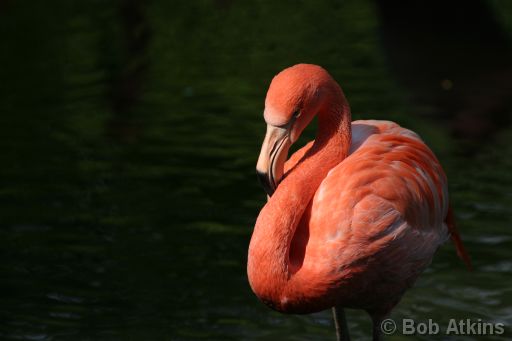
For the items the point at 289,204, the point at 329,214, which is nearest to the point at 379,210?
the point at 329,214

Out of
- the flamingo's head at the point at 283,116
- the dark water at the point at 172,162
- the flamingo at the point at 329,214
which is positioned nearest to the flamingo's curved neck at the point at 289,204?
the flamingo at the point at 329,214

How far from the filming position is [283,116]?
419cm

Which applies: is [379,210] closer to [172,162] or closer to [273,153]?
[273,153]

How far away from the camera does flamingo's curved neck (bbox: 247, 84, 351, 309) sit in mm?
4262

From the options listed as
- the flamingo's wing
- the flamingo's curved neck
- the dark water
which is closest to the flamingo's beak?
the flamingo's curved neck

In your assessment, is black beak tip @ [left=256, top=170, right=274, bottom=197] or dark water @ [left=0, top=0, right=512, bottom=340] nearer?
black beak tip @ [left=256, top=170, right=274, bottom=197]

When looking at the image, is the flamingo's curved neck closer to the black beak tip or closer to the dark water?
the black beak tip

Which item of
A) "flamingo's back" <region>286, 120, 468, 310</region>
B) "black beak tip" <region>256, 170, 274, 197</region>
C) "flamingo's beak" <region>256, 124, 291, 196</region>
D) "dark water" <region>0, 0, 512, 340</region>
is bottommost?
"dark water" <region>0, 0, 512, 340</region>

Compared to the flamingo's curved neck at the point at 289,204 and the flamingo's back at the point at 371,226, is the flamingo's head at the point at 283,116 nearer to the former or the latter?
the flamingo's curved neck at the point at 289,204

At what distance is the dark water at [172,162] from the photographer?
18.7 ft

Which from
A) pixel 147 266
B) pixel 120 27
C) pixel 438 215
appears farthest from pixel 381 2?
pixel 438 215

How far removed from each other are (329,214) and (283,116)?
1.65 ft

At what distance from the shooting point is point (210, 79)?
994 cm

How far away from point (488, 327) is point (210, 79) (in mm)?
5207
